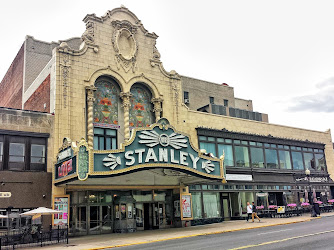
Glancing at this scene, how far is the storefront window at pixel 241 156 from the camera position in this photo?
36094mm

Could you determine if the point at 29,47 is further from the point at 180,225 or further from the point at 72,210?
the point at 180,225

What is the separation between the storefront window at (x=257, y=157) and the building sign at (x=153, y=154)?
13.2 metres

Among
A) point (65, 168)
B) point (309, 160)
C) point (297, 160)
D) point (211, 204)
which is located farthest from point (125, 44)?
point (309, 160)

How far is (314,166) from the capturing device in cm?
4381

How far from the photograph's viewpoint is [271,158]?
1545 inches

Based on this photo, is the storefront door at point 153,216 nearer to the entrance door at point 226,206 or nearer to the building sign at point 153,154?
the building sign at point 153,154

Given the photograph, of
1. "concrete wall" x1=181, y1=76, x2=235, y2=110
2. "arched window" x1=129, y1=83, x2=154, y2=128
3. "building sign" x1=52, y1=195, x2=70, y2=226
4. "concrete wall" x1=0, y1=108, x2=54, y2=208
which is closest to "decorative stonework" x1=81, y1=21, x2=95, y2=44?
"arched window" x1=129, y1=83, x2=154, y2=128

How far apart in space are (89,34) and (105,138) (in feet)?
27.4

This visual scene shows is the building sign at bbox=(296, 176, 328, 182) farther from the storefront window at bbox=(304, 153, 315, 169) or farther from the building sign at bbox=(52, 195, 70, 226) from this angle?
the building sign at bbox=(52, 195, 70, 226)

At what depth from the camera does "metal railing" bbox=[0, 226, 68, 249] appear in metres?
21.1

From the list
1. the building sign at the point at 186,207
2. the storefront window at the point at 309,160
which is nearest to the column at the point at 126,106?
the building sign at the point at 186,207

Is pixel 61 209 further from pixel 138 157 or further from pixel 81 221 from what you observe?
pixel 138 157

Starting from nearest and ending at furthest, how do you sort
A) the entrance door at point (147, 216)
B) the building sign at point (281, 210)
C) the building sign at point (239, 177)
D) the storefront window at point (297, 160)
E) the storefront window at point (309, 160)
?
the entrance door at point (147, 216)
the building sign at point (281, 210)
the building sign at point (239, 177)
the storefront window at point (297, 160)
the storefront window at point (309, 160)

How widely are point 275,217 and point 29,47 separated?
30.2 meters
